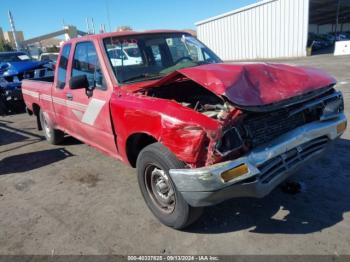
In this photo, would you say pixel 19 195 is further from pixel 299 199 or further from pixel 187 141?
pixel 299 199

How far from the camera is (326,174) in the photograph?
4.14 metres

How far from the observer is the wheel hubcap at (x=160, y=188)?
3.22 metres

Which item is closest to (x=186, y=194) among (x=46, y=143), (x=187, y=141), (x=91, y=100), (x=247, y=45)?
(x=187, y=141)

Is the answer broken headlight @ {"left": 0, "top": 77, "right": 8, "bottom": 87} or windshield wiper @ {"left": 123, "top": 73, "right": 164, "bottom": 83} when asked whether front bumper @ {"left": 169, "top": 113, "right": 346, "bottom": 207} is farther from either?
broken headlight @ {"left": 0, "top": 77, "right": 8, "bottom": 87}

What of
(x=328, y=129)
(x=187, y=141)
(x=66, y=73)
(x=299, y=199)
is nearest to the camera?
(x=187, y=141)

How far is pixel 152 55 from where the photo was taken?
14.7ft

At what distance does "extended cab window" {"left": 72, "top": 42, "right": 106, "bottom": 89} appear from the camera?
4141mm

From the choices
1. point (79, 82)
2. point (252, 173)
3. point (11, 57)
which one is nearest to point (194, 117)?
point (252, 173)

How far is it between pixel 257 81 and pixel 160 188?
1.39 metres

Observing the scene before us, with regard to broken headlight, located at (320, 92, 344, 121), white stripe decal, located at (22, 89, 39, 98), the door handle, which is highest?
the door handle

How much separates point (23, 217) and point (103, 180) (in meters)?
1.16

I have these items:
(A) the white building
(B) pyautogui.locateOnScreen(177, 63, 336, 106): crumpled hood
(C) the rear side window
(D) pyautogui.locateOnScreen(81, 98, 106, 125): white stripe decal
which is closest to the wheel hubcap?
(B) pyautogui.locateOnScreen(177, 63, 336, 106): crumpled hood

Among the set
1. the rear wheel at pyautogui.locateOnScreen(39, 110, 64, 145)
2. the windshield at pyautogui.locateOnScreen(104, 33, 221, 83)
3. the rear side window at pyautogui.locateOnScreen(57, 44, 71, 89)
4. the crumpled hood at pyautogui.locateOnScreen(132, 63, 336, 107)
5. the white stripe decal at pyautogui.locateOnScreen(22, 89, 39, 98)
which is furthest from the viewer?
the white stripe decal at pyautogui.locateOnScreen(22, 89, 39, 98)

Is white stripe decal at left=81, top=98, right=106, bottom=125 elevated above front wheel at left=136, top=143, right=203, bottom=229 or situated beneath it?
elevated above
